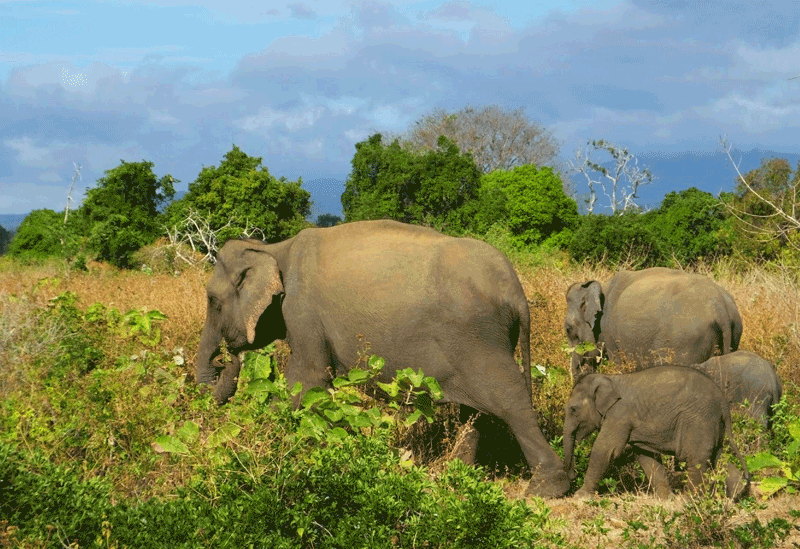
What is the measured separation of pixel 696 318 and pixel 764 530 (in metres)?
4.89

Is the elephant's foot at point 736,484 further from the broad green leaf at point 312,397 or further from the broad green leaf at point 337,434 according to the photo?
the broad green leaf at point 312,397

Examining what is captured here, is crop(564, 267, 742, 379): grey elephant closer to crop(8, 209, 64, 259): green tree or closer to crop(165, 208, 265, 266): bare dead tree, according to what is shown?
crop(165, 208, 265, 266): bare dead tree

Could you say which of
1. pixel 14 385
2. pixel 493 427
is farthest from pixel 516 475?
pixel 14 385

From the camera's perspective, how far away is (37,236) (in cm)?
3425

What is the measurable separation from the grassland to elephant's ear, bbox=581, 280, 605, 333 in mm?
724

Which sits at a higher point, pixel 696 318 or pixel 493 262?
pixel 493 262

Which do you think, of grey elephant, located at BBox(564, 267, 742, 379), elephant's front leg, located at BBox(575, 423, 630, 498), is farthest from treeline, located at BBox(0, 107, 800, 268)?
elephant's front leg, located at BBox(575, 423, 630, 498)

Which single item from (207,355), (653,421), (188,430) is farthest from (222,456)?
(653,421)

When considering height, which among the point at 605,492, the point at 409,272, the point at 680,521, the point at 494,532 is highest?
the point at 409,272

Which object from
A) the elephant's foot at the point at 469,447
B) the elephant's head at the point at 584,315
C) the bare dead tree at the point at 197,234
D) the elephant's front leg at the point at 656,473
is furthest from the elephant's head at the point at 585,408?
the bare dead tree at the point at 197,234

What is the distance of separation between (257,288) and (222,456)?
2412 millimetres

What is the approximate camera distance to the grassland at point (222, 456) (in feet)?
15.6

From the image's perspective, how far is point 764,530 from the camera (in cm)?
509

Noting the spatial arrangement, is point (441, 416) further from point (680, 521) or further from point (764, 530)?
point (764, 530)
